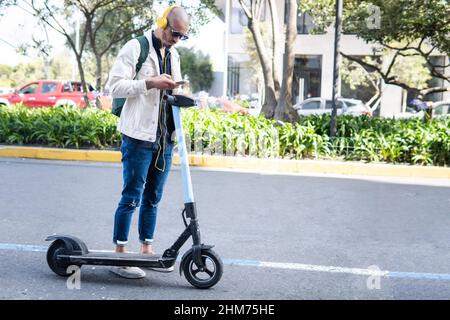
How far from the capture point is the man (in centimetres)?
383

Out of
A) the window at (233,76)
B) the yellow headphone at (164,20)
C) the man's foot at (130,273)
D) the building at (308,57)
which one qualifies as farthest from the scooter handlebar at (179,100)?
the window at (233,76)

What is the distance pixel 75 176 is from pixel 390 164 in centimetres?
532

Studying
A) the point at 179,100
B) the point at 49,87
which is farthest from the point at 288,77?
the point at 49,87

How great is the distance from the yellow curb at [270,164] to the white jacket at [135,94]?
21.0 ft

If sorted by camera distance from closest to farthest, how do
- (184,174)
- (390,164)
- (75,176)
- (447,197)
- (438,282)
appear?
→ (184,174)
(438,282)
(447,197)
(75,176)
(390,164)

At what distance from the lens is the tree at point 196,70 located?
47.5 metres

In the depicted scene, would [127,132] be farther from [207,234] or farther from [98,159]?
[98,159]

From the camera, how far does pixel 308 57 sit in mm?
35156

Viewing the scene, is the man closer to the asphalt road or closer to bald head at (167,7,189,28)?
bald head at (167,7,189,28)

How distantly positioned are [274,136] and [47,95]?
618 inches

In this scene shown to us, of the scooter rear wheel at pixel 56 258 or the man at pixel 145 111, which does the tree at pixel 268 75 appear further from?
the scooter rear wheel at pixel 56 258

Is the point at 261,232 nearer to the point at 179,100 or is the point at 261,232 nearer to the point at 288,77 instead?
the point at 179,100
